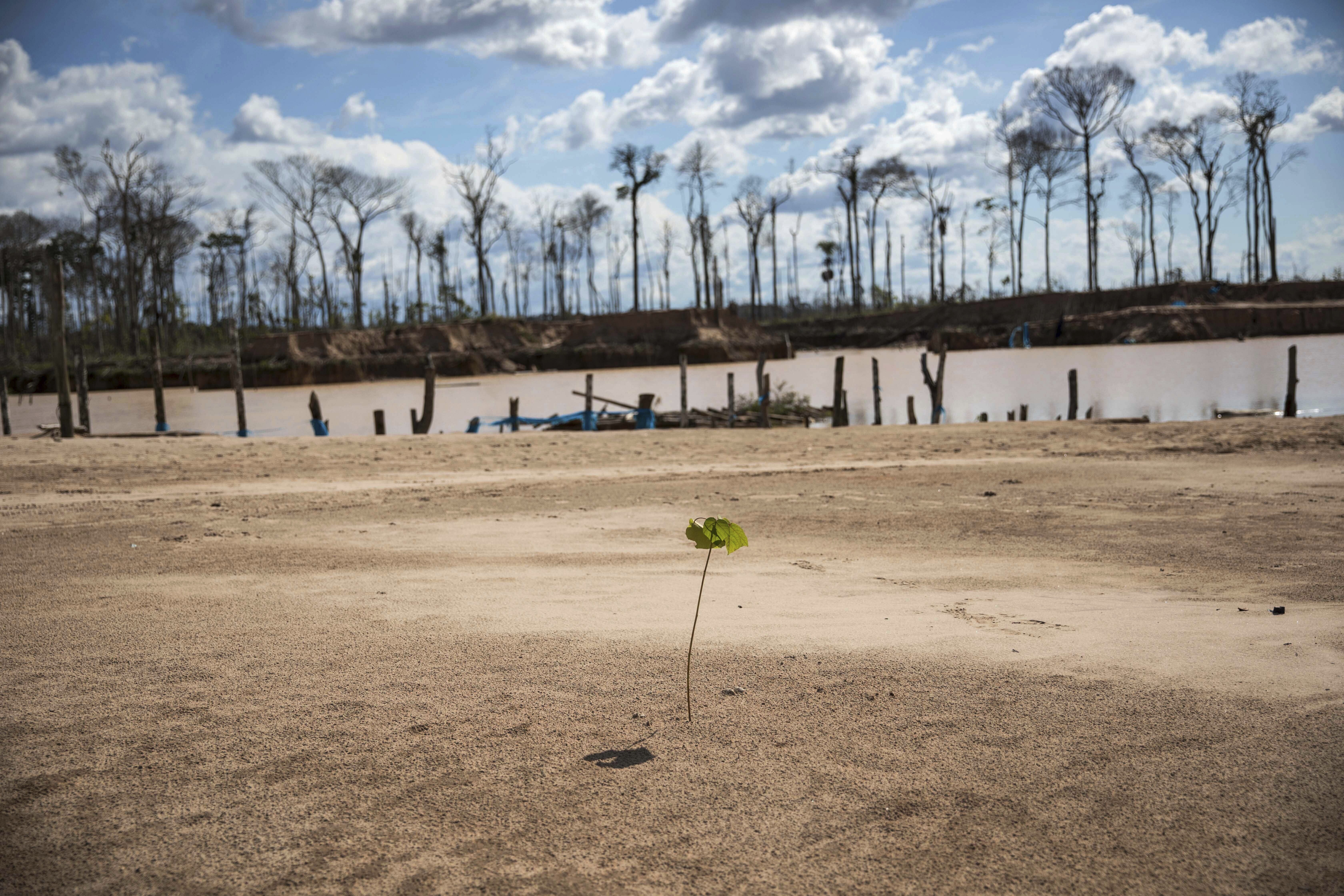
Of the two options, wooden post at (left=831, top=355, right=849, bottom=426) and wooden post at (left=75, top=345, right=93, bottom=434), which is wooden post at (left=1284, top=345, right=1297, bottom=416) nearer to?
wooden post at (left=831, top=355, right=849, bottom=426)

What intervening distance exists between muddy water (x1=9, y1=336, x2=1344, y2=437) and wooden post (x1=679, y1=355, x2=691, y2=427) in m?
3.95

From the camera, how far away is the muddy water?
90.5 ft

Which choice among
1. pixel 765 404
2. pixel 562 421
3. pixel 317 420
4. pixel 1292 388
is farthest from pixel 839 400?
pixel 317 420

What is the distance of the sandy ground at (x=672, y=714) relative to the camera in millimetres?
2256

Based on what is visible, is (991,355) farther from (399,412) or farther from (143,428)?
(143,428)

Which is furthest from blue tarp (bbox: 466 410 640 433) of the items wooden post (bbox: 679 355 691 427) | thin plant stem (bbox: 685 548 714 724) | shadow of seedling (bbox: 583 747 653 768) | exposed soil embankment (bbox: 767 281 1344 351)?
exposed soil embankment (bbox: 767 281 1344 351)

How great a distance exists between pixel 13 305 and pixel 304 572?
65.5 metres

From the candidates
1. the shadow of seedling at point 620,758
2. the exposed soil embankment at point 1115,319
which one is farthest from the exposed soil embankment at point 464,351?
the shadow of seedling at point 620,758

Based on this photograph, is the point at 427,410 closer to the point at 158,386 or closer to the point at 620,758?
the point at 158,386

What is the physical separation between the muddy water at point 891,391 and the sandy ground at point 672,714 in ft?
63.9

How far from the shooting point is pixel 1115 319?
5459 cm

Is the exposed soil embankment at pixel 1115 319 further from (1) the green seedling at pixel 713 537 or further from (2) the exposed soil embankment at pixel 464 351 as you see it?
(1) the green seedling at pixel 713 537

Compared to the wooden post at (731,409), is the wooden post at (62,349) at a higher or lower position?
higher

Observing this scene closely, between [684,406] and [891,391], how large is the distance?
1540 centimetres
